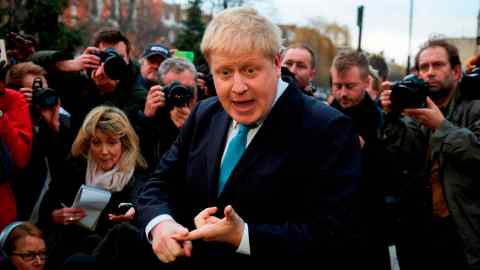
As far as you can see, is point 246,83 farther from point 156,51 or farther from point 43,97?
point 156,51

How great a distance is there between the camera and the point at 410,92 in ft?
11.6

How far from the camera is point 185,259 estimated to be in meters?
2.02

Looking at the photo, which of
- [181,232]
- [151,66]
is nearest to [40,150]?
[151,66]

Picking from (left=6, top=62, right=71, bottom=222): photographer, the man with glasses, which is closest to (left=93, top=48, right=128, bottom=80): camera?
(left=6, top=62, right=71, bottom=222): photographer

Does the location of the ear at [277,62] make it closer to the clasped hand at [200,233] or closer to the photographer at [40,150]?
the clasped hand at [200,233]

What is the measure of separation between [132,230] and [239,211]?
1.10m

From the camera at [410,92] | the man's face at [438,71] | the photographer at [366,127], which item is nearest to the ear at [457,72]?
the man's face at [438,71]

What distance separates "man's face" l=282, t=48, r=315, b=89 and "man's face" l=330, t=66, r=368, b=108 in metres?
0.99

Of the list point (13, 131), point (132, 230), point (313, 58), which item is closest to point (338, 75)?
point (313, 58)

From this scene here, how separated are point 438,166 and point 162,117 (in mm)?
1974

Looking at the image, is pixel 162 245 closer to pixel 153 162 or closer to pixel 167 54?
pixel 153 162

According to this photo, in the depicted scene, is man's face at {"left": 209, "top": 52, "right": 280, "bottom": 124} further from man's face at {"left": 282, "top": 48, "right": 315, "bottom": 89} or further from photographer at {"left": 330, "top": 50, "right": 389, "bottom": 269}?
man's face at {"left": 282, "top": 48, "right": 315, "bottom": 89}

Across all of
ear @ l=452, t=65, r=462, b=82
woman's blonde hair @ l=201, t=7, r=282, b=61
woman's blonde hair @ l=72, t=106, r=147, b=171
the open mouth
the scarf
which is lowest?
the scarf

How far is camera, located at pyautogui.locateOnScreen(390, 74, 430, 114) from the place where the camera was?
3.55 meters
